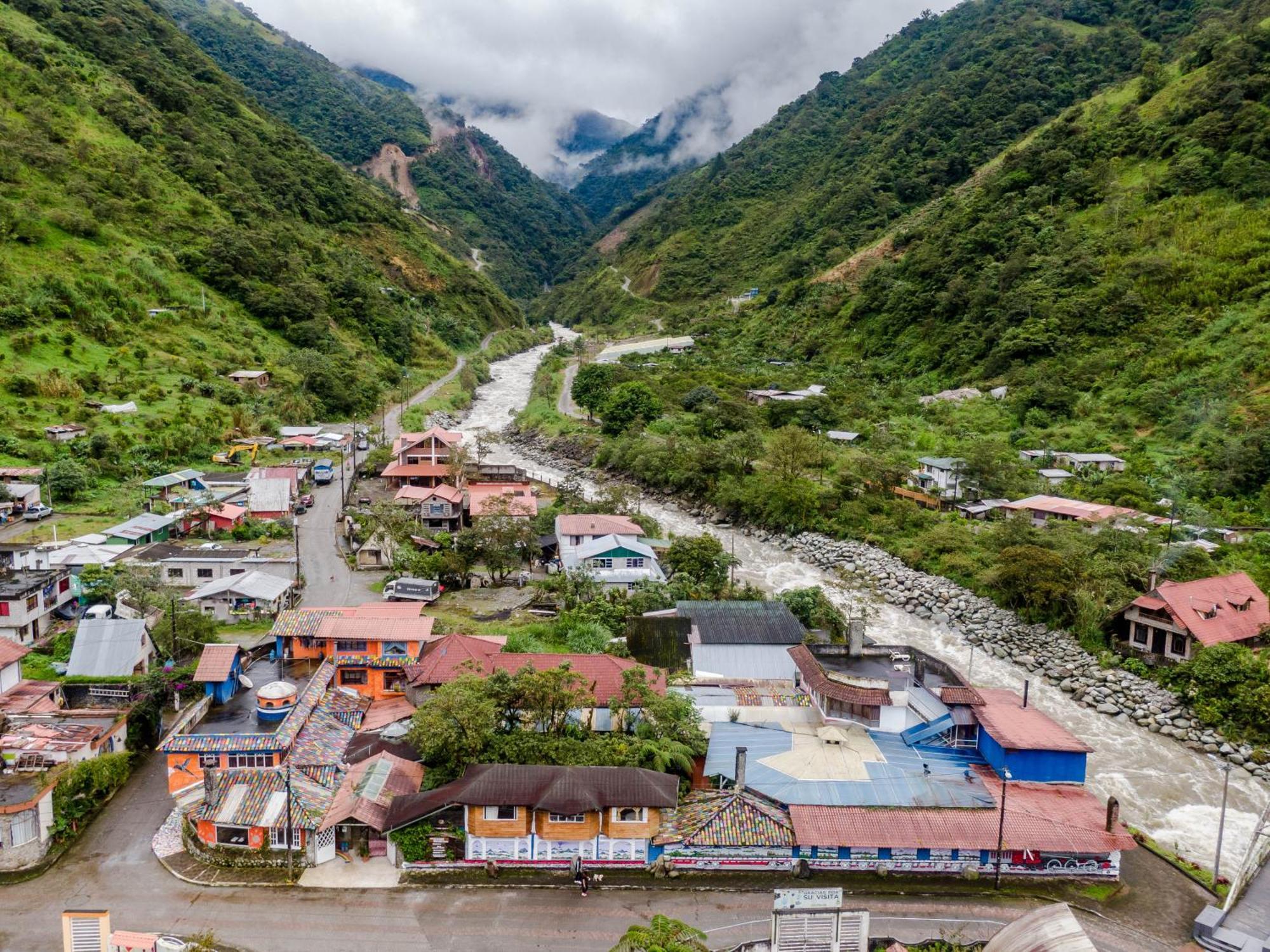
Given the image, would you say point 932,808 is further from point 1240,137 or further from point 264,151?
point 264,151

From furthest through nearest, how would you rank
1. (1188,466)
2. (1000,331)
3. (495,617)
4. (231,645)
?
(1000,331) < (1188,466) < (495,617) < (231,645)

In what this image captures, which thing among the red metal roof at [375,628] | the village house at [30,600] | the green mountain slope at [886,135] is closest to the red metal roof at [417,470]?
the village house at [30,600]

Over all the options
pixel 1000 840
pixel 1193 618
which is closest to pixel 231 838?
pixel 1000 840

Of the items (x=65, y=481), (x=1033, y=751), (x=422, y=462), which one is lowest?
→ (x=1033, y=751)

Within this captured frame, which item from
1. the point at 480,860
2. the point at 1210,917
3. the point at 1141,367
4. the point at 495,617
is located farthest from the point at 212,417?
the point at 1141,367

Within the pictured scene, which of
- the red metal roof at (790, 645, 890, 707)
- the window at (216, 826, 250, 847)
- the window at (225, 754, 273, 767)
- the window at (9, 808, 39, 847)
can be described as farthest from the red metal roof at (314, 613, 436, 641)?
the red metal roof at (790, 645, 890, 707)

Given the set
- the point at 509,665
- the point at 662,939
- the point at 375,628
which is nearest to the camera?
the point at 662,939

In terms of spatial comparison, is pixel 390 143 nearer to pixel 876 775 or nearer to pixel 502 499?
pixel 502 499
